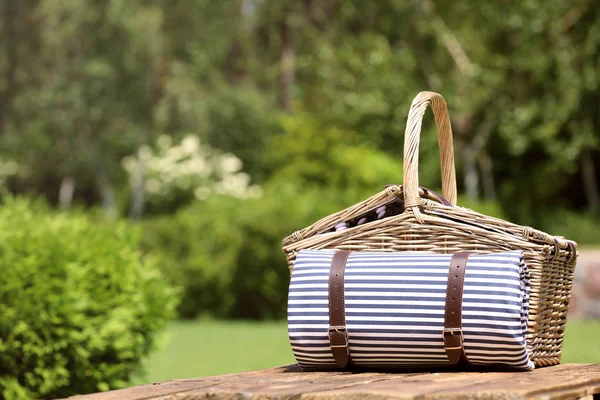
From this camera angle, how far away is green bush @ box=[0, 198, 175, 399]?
185 inches

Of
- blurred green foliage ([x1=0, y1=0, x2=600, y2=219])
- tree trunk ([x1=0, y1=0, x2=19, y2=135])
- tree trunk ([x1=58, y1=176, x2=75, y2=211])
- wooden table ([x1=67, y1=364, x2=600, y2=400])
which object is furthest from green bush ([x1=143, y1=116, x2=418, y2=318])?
tree trunk ([x1=58, y1=176, x2=75, y2=211])

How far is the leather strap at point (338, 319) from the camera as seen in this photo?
8.69 ft

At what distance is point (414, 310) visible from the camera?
258 cm

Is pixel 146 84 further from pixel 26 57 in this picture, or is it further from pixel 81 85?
pixel 26 57

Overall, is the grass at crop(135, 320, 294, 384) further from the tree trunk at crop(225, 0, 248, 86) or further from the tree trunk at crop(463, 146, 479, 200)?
the tree trunk at crop(225, 0, 248, 86)

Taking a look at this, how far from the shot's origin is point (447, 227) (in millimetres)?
2775

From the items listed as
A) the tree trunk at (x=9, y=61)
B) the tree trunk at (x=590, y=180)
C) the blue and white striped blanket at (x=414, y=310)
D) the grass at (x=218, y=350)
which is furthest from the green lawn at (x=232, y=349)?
the tree trunk at (x=9, y=61)

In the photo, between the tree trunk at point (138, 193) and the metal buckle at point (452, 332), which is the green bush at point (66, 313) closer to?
the metal buckle at point (452, 332)

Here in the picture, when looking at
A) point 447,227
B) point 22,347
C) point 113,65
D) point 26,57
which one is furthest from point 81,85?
point 447,227

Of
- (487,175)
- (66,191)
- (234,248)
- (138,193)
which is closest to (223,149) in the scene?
(138,193)

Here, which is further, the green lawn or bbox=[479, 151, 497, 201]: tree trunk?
bbox=[479, 151, 497, 201]: tree trunk

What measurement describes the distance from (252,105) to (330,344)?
27639 millimetres

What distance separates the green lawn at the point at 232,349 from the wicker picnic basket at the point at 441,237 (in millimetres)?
3288

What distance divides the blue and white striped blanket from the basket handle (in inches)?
8.7
